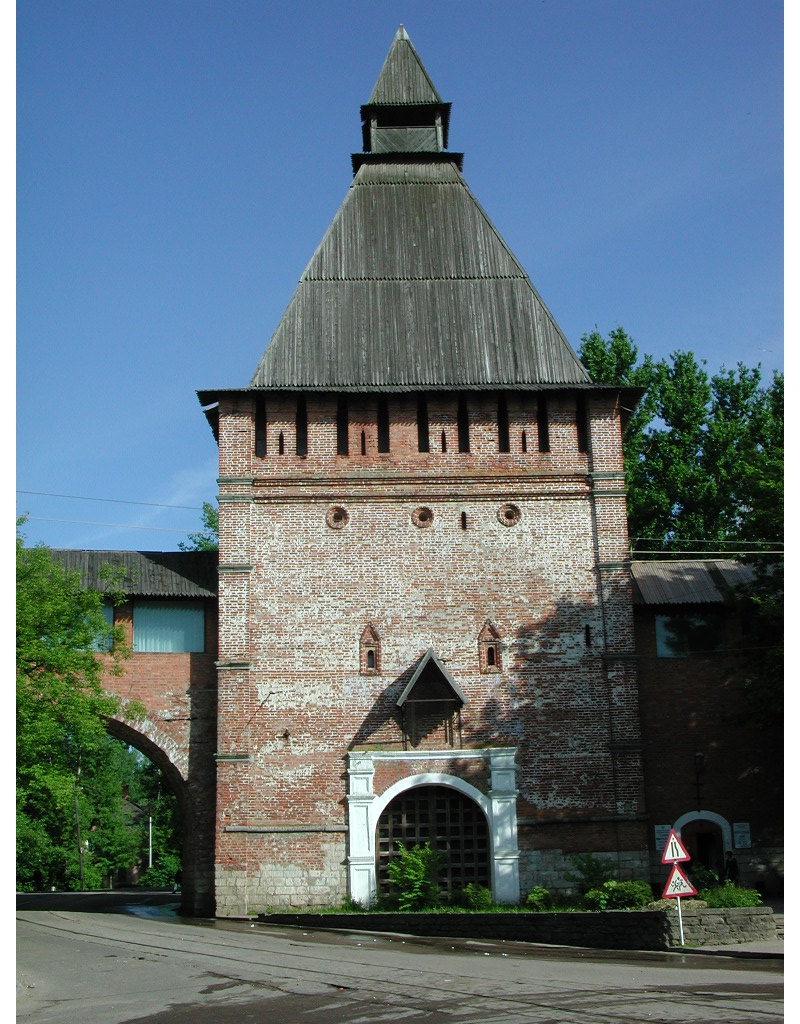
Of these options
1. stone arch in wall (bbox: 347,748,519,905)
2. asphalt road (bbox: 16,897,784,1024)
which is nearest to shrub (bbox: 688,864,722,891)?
stone arch in wall (bbox: 347,748,519,905)

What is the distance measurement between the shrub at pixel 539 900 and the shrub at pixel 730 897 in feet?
8.54

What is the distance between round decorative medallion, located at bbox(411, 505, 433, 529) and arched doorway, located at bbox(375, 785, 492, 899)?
4768 mm

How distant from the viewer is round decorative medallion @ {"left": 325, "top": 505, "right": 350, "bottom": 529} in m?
21.1

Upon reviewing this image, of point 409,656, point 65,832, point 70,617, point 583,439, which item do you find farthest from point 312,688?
point 65,832

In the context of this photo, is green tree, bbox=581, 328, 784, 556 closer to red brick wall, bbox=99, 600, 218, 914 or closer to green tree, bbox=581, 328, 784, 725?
green tree, bbox=581, 328, 784, 725

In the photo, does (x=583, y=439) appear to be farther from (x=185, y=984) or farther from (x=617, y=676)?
(x=185, y=984)

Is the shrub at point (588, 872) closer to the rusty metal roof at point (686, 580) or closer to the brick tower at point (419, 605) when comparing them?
the brick tower at point (419, 605)

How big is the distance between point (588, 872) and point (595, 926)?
8.42 feet

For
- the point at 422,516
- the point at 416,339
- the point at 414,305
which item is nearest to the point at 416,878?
the point at 422,516

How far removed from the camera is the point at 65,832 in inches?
1799

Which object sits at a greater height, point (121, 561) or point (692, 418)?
point (692, 418)

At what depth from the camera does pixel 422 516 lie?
2122 centimetres

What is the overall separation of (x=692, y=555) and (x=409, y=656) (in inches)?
360
